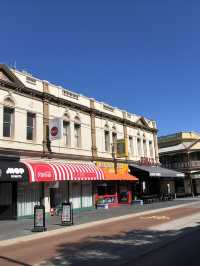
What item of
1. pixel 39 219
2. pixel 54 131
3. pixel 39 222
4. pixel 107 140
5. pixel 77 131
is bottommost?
pixel 39 222

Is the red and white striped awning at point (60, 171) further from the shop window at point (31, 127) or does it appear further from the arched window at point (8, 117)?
the arched window at point (8, 117)

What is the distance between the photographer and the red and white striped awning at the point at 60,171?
23.1 m

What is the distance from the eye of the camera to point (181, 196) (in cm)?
5253

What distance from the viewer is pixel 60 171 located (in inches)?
998

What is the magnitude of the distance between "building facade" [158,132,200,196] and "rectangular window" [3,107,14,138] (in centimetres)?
3508

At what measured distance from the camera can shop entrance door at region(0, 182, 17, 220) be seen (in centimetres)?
2317

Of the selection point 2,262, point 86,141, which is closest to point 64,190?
point 86,141

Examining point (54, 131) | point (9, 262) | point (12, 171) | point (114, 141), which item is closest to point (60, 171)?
point (54, 131)

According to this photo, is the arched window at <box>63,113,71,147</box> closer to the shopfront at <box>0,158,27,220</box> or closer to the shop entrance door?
the shopfront at <box>0,158,27,220</box>

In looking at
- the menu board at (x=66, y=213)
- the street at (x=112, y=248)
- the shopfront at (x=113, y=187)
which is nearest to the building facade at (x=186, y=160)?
the shopfront at (x=113, y=187)

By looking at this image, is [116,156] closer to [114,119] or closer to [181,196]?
[114,119]

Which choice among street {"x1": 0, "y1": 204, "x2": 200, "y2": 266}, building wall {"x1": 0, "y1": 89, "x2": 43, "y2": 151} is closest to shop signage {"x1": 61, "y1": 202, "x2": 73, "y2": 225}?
street {"x1": 0, "y1": 204, "x2": 200, "y2": 266}

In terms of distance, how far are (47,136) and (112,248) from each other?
15.9 m

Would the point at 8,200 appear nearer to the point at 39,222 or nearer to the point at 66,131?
the point at 39,222
